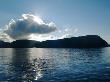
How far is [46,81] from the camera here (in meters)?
45.3

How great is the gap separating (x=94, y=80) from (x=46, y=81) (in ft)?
33.2

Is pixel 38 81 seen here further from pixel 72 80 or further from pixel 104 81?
pixel 104 81

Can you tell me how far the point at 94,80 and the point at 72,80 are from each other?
4634 millimetres

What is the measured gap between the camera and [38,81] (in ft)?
150

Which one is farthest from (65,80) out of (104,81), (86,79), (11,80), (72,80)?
(11,80)

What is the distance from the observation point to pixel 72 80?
4612 cm

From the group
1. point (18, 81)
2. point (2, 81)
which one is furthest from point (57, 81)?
point (2, 81)

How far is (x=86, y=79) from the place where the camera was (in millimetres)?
47062

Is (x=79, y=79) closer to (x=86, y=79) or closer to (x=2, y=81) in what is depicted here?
(x=86, y=79)

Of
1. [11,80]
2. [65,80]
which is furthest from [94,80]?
[11,80]

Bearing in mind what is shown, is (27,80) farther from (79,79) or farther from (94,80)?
(94,80)

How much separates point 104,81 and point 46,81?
1198cm

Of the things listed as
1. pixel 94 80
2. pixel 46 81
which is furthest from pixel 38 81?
pixel 94 80

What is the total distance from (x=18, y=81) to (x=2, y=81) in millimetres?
3307
